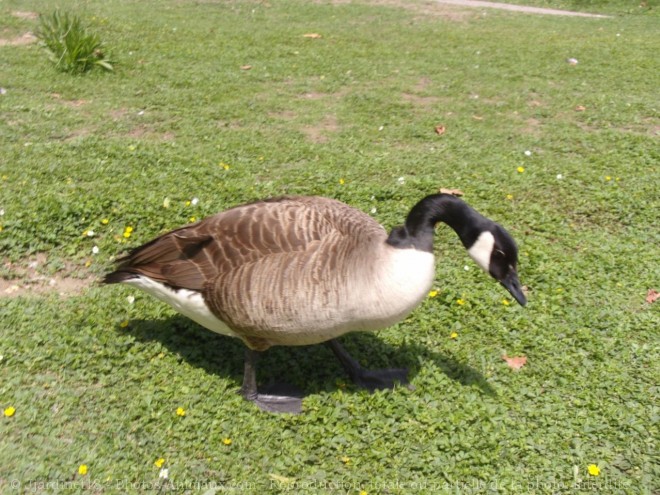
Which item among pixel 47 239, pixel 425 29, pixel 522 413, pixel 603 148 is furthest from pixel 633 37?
pixel 47 239

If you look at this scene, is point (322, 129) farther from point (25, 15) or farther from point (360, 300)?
point (25, 15)

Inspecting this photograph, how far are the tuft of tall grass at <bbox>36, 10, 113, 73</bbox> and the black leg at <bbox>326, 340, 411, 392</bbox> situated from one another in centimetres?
619

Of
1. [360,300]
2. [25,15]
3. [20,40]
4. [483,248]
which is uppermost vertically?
[483,248]

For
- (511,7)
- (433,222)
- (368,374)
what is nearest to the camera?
(433,222)

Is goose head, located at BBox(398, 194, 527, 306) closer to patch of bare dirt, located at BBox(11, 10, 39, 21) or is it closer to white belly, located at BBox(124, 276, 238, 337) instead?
white belly, located at BBox(124, 276, 238, 337)

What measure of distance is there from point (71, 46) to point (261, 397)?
21.1 feet

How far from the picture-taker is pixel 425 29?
11203 mm

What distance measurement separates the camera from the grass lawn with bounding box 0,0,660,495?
9.60 feet

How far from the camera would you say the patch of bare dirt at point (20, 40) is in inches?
349

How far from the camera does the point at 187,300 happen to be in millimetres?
3064

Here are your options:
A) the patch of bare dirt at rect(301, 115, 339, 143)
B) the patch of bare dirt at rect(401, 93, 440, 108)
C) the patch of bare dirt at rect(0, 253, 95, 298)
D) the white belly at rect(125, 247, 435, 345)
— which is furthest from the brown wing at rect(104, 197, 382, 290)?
the patch of bare dirt at rect(401, 93, 440, 108)

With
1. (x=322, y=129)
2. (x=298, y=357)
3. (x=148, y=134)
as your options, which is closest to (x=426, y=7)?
(x=322, y=129)

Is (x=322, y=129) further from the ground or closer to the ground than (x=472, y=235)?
closer to the ground

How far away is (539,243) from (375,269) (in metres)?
2.32
